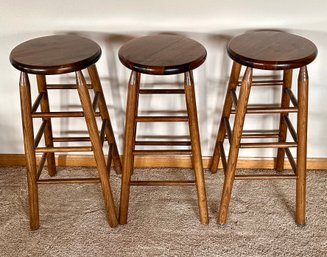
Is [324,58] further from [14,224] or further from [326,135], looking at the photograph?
[14,224]

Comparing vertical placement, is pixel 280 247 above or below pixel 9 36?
below

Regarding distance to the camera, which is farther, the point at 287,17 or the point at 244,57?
the point at 287,17

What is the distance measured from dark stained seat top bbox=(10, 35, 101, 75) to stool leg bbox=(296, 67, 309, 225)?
0.72m

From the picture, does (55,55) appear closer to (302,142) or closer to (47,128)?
(47,128)

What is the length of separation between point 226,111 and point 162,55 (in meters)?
0.47

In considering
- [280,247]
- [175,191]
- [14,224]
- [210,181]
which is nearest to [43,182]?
[14,224]

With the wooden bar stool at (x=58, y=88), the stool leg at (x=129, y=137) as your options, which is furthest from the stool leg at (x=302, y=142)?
the wooden bar stool at (x=58, y=88)

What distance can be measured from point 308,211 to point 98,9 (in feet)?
3.86

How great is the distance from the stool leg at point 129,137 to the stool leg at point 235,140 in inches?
14.1

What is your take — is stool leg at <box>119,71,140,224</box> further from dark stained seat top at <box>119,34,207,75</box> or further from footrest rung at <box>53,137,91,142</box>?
footrest rung at <box>53,137,91,142</box>

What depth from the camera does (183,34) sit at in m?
1.83

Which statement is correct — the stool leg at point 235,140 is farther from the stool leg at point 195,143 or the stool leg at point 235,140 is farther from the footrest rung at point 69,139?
the footrest rung at point 69,139

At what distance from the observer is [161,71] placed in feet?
4.83

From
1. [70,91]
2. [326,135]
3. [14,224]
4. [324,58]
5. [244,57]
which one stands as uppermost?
[244,57]
